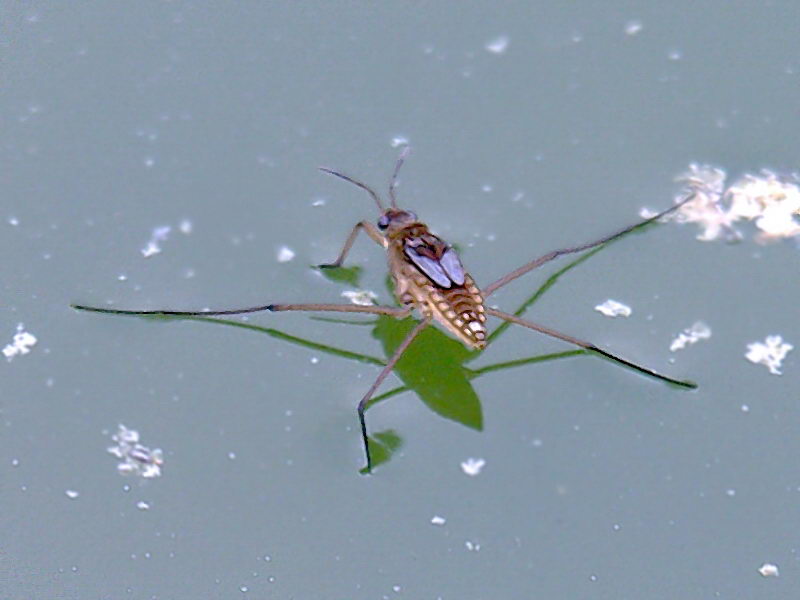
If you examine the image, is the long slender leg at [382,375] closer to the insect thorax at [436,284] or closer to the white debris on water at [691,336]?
the insect thorax at [436,284]

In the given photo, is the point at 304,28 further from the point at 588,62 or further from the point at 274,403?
the point at 274,403

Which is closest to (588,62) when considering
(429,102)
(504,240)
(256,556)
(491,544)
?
(429,102)

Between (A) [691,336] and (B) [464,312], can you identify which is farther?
(A) [691,336]

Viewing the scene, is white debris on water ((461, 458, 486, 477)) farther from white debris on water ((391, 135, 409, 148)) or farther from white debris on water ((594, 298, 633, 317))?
white debris on water ((391, 135, 409, 148))

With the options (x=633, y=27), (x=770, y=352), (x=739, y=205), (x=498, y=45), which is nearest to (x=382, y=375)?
(x=770, y=352)

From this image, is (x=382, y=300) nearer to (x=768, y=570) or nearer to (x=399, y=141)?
(x=399, y=141)

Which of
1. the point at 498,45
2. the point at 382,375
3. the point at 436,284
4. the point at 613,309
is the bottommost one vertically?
the point at 382,375

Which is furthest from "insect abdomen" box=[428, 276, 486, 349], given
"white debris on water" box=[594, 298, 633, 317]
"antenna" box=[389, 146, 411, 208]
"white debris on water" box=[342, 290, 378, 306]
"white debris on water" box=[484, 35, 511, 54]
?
"white debris on water" box=[484, 35, 511, 54]
